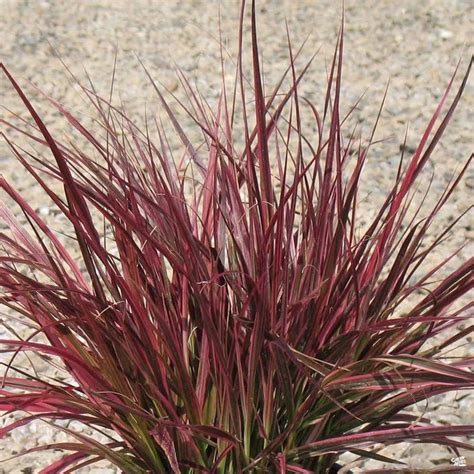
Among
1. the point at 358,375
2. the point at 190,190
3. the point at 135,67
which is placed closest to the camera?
the point at 358,375

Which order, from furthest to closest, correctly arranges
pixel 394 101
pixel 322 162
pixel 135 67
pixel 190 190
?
pixel 135 67 < pixel 394 101 < pixel 322 162 < pixel 190 190

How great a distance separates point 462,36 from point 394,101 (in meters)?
0.65

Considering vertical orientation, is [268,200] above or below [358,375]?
above

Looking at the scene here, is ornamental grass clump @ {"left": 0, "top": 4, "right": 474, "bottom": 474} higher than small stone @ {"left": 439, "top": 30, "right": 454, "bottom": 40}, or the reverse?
small stone @ {"left": 439, "top": 30, "right": 454, "bottom": 40}

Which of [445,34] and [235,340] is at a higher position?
[445,34]

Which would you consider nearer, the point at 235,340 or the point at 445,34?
the point at 235,340

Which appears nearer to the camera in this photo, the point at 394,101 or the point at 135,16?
the point at 394,101

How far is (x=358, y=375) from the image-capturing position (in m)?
1.56

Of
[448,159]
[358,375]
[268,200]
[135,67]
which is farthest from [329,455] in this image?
[135,67]

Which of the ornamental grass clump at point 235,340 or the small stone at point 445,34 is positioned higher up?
the small stone at point 445,34

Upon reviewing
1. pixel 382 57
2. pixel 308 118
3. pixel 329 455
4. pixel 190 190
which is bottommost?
pixel 329 455

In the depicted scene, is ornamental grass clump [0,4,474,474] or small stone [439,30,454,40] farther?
small stone [439,30,454,40]

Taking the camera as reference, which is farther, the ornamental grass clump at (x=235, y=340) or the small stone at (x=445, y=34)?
the small stone at (x=445, y=34)

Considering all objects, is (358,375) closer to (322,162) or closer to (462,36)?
(322,162)
